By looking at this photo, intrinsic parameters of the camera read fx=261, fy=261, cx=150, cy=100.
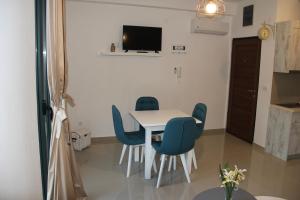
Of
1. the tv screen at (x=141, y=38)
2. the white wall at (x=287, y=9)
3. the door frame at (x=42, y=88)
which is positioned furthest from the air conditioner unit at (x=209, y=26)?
the door frame at (x=42, y=88)

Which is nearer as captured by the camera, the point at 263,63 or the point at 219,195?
the point at 219,195

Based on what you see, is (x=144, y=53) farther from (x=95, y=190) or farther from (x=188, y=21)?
(x=95, y=190)

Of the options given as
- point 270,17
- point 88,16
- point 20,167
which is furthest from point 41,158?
point 270,17

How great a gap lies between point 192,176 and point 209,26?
310 centimetres

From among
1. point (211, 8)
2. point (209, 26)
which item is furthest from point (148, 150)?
point (209, 26)

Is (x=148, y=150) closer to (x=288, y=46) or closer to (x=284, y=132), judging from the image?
(x=284, y=132)

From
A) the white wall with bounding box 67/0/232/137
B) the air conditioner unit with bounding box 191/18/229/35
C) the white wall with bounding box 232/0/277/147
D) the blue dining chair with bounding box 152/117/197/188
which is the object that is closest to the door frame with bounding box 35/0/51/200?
the blue dining chair with bounding box 152/117/197/188

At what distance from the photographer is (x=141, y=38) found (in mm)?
4957

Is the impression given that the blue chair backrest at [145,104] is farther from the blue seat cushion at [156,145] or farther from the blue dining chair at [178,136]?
the blue dining chair at [178,136]

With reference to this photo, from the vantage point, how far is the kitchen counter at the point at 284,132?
4254 millimetres

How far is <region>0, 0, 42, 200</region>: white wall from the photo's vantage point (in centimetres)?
226

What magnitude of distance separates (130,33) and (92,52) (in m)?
0.79

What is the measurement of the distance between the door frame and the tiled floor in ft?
2.73

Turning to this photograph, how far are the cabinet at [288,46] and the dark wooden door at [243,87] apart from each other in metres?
0.53
